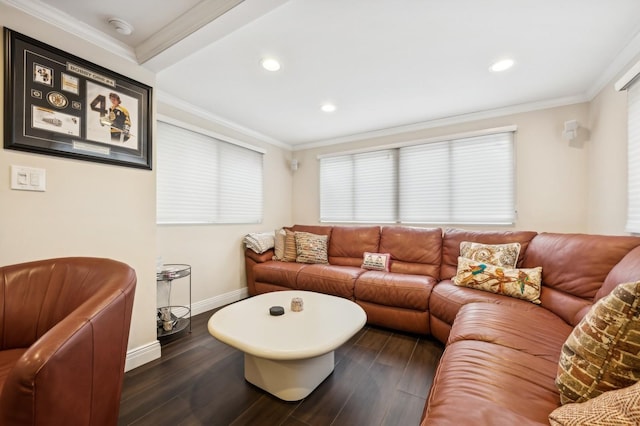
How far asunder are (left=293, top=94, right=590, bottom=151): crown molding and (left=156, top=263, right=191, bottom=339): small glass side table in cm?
269

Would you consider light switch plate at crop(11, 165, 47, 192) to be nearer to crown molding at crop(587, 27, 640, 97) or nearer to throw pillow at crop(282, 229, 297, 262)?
throw pillow at crop(282, 229, 297, 262)

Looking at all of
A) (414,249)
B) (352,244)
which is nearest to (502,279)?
(414,249)

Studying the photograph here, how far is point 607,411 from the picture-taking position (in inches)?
23.8

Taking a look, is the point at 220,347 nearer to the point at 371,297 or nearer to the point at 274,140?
the point at 371,297

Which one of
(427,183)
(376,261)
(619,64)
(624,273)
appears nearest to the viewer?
(624,273)

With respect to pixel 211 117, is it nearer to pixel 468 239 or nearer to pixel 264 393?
pixel 264 393

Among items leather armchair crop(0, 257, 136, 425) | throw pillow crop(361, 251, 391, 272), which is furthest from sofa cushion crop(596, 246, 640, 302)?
leather armchair crop(0, 257, 136, 425)

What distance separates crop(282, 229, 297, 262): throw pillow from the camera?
3.34 meters

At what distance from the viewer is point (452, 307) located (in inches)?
77.7

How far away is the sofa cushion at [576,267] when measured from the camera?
5.23 feet

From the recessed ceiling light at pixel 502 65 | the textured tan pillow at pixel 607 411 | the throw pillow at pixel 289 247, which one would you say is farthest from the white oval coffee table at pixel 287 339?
the recessed ceiling light at pixel 502 65

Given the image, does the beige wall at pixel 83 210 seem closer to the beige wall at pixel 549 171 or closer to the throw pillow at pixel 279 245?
the throw pillow at pixel 279 245

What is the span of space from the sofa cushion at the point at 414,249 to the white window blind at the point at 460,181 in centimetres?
39

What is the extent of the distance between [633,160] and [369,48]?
Answer: 81.3 inches
